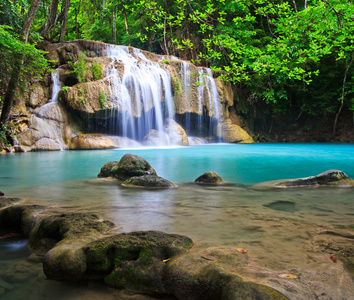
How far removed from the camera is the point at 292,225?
3.28 meters

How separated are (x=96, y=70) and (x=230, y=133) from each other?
1056 cm

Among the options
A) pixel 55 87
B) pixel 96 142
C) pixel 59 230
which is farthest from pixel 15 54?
pixel 55 87

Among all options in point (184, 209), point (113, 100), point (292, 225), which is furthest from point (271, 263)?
point (113, 100)

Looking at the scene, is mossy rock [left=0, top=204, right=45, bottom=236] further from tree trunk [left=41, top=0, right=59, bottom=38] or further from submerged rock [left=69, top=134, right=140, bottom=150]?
tree trunk [left=41, top=0, right=59, bottom=38]

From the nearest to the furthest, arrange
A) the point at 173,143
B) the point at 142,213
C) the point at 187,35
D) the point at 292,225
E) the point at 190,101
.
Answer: the point at 292,225 → the point at 142,213 → the point at 173,143 → the point at 190,101 → the point at 187,35

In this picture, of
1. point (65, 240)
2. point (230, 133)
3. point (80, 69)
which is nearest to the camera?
point (65, 240)

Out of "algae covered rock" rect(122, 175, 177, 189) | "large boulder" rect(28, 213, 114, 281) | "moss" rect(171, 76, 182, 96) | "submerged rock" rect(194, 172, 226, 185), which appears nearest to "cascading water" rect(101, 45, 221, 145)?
"moss" rect(171, 76, 182, 96)

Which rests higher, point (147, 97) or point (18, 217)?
point (147, 97)

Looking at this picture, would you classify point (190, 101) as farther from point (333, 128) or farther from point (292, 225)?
point (292, 225)

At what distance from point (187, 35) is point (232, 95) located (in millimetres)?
6775

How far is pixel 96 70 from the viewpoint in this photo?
17.2m

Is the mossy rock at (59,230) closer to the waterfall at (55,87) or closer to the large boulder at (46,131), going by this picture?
the large boulder at (46,131)

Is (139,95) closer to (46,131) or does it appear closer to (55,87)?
(55,87)

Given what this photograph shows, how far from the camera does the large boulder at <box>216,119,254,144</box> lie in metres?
21.8
